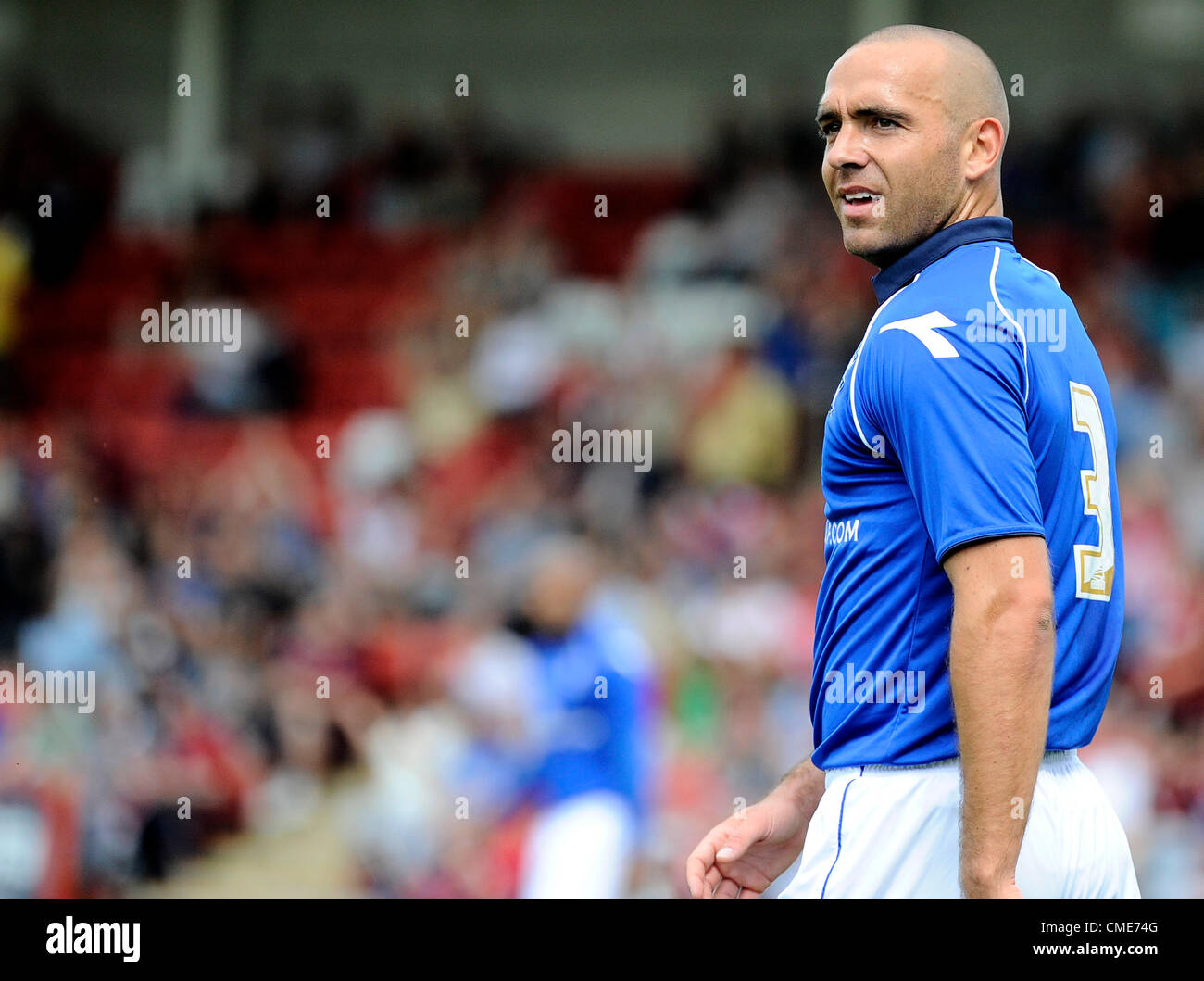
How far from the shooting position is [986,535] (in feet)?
6.95

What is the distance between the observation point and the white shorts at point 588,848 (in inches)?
238

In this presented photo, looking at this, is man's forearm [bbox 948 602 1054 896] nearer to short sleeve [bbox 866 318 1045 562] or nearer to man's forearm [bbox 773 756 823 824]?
short sleeve [bbox 866 318 1045 562]

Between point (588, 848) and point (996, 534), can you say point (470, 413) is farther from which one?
point (996, 534)

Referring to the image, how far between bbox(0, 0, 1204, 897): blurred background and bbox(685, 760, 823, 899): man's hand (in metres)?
3.33

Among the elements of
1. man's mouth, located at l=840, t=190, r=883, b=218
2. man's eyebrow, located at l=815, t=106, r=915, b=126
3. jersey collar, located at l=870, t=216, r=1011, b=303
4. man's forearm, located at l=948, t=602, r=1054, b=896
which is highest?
man's eyebrow, located at l=815, t=106, r=915, b=126

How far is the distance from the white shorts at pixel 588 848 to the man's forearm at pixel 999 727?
4051 mm

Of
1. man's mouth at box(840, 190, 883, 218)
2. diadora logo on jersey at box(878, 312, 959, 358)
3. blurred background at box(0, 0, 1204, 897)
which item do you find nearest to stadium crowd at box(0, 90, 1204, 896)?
blurred background at box(0, 0, 1204, 897)

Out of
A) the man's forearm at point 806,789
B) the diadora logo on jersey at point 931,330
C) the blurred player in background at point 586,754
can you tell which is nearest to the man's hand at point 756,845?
the man's forearm at point 806,789

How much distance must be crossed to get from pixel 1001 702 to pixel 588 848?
163 inches

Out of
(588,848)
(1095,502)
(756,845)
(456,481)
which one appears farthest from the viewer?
(456,481)

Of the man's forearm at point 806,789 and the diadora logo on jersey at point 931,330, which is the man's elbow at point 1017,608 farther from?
the man's forearm at point 806,789

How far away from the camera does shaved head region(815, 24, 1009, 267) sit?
2.39m

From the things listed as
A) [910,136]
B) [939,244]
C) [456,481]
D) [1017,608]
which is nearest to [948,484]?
[1017,608]

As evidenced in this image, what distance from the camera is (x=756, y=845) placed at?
260 cm
